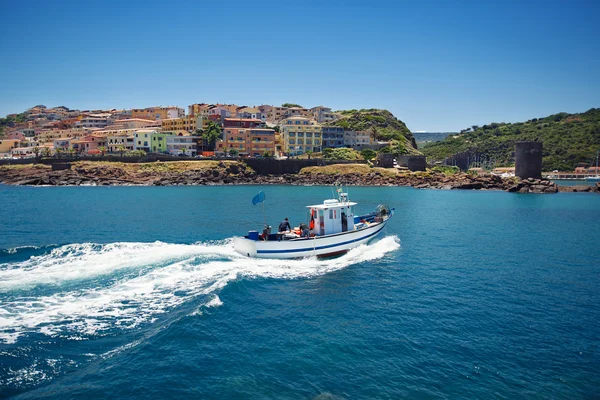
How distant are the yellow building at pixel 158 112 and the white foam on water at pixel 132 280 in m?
112

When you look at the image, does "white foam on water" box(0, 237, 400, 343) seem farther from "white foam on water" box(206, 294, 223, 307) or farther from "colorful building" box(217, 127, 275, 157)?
"colorful building" box(217, 127, 275, 157)

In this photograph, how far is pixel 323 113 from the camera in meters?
141

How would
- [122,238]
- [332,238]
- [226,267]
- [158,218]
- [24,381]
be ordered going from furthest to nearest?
[158,218] → [122,238] → [332,238] → [226,267] → [24,381]

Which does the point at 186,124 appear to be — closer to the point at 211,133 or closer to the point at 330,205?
the point at 211,133

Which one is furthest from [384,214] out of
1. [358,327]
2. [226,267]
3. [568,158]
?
[568,158]

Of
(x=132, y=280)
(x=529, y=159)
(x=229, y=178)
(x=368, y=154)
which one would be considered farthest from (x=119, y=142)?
(x=132, y=280)

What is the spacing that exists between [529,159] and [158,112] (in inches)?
4043

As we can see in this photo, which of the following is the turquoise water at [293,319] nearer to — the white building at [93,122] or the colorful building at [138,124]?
the colorful building at [138,124]

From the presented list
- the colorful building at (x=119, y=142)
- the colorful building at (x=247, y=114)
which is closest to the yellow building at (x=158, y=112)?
the colorful building at (x=247, y=114)

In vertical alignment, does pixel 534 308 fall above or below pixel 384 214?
below

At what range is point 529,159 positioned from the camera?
8794 centimetres

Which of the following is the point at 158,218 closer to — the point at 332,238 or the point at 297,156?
the point at 332,238

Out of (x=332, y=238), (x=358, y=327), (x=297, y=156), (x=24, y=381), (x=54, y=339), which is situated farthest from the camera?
(x=297, y=156)

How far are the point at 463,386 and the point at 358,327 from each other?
177 inches
